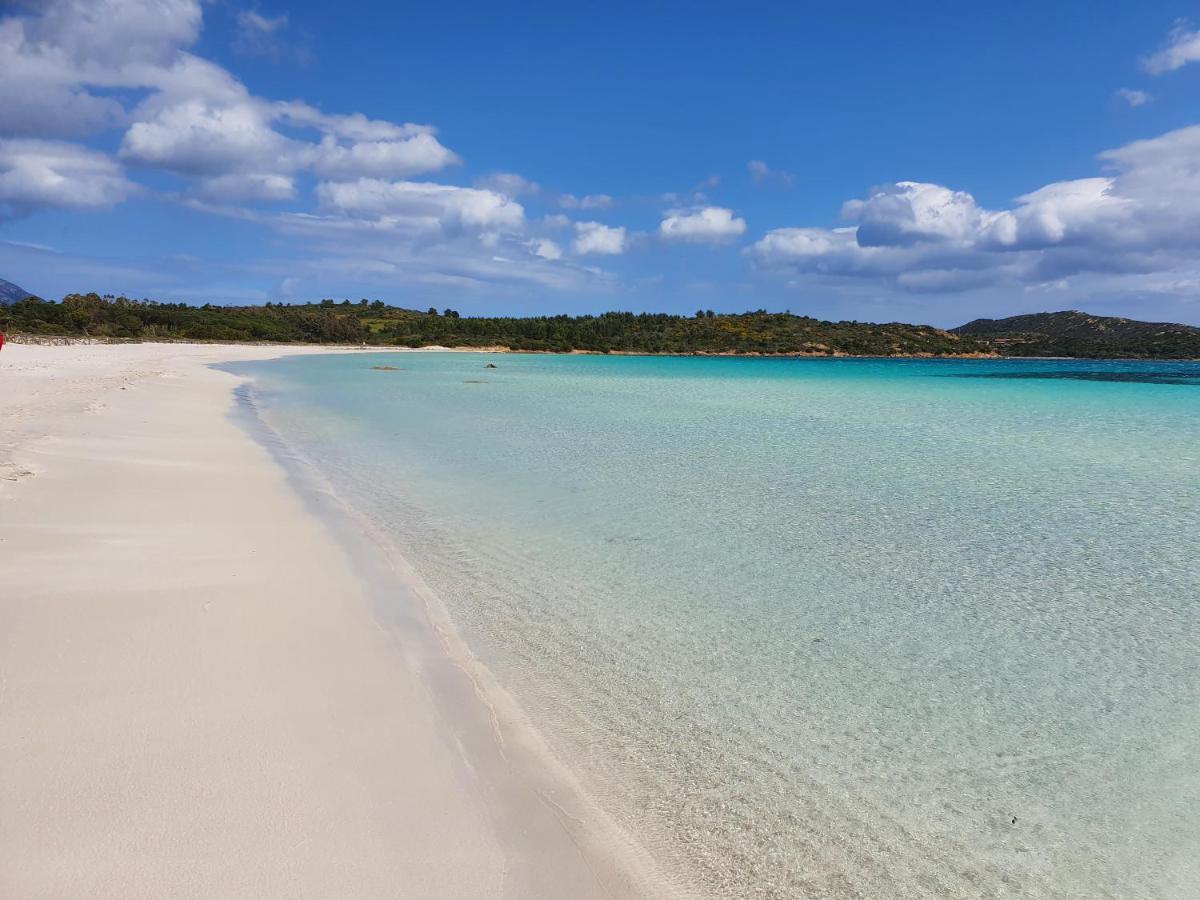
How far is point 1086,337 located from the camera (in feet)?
463

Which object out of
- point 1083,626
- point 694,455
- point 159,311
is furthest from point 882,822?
point 159,311

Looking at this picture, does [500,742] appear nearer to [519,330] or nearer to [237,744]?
[237,744]

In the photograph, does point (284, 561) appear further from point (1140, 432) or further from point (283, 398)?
point (1140, 432)

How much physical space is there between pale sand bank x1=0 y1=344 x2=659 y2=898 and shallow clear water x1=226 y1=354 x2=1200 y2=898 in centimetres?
55

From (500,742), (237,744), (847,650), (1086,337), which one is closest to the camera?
(237,744)

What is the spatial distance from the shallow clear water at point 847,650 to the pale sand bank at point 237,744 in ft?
1.82

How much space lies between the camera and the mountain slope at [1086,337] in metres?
118

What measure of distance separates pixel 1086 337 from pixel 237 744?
6770 inches

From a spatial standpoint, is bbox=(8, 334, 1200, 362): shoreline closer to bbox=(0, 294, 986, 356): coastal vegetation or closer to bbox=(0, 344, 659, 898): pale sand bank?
bbox=(0, 294, 986, 356): coastal vegetation

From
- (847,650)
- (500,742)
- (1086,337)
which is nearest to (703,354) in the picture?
(1086,337)

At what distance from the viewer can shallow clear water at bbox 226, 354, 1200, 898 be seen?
3.09 m

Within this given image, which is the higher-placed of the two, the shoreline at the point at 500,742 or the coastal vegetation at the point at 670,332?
the coastal vegetation at the point at 670,332

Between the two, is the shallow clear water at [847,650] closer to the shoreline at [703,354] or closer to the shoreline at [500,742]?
the shoreline at [500,742]

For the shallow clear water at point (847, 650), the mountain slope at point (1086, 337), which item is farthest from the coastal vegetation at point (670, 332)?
the shallow clear water at point (847, 650)
